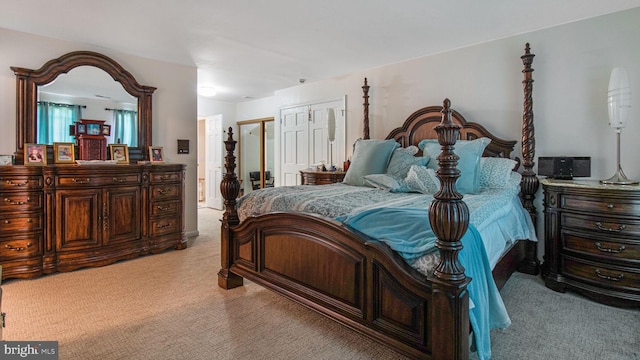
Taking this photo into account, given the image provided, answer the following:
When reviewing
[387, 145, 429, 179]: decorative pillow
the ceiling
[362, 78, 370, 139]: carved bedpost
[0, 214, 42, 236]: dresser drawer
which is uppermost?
the ceiling

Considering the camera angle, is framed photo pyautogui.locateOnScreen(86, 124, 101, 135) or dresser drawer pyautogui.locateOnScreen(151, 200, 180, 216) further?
dresser drawer pyautogui.locateOnScreen(151, 200, 180, 216)

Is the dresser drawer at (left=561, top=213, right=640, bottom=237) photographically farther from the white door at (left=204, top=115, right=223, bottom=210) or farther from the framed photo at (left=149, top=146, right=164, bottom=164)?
the white door at (left=204, top=115, right=223, bottom=210)

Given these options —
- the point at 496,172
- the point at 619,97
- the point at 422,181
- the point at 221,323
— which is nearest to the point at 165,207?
the point at 221,323

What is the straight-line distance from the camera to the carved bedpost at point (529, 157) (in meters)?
3.06

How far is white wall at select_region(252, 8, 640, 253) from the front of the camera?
281 centimetres

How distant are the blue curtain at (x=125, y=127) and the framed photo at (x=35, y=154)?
684 millimetres

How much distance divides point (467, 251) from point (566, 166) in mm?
1970

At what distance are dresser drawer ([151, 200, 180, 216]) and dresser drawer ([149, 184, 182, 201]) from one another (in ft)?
0.19

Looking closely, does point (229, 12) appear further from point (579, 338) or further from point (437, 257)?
point (579, 338)

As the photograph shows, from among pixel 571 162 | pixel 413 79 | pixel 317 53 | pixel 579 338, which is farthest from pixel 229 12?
pixel 579 338

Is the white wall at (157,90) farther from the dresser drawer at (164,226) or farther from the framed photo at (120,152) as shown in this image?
the dresser drawer at (164,226)

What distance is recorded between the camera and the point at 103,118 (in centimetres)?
376

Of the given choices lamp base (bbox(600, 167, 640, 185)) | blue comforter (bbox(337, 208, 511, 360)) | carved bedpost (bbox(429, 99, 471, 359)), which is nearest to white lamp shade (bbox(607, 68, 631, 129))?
lamp base (bbox(600, 167, 640, 185))

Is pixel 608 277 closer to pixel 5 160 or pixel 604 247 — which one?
pixel 604 247
